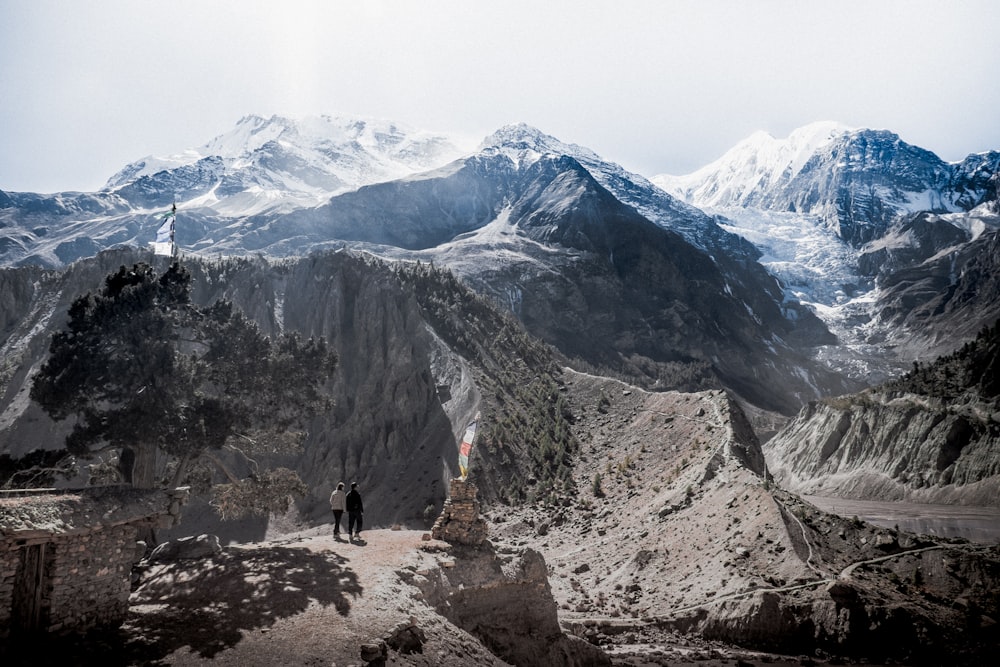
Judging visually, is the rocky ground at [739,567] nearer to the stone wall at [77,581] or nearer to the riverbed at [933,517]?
the stone wall at [77,581]

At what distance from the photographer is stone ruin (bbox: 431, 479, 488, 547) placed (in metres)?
18.6

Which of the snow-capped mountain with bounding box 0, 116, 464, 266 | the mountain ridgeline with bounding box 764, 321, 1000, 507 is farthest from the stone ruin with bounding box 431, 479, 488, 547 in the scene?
the snow-capped mountain with bounding box 0, 116, 464, 266

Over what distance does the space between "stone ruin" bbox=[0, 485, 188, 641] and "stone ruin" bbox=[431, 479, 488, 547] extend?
8.07m

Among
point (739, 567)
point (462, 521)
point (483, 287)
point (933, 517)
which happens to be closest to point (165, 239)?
point (462, 521)

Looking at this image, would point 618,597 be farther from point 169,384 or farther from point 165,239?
point 165,239

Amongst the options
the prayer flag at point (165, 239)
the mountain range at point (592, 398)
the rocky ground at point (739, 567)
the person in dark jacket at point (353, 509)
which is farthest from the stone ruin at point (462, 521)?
the prayer flag at point (165, 239)

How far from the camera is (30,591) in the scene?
11.1 metres

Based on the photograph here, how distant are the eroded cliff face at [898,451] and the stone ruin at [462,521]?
42.4 m

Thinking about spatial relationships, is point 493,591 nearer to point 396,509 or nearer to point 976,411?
point 396,509

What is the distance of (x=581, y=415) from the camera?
46062 millimetres

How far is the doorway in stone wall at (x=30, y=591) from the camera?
36.0 ft

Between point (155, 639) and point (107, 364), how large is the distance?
529 inches

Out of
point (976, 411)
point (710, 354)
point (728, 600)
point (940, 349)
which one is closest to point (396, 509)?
point (728, 600)

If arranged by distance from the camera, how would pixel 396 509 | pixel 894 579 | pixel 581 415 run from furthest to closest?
pixel 581 415
pixel 396 509
pixel 894 579
